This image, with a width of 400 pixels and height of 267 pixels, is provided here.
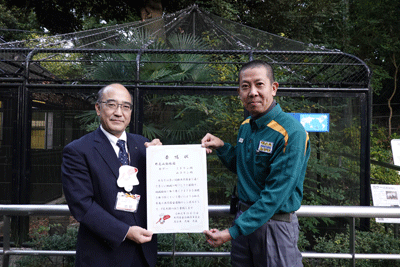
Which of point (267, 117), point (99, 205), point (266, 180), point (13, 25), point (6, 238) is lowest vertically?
point (6, 238)

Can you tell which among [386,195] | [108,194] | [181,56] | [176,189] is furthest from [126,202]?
[181,56]

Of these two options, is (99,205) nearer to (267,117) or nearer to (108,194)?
(108,194)

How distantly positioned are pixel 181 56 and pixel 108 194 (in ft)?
15.0

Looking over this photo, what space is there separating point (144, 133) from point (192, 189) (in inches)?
125

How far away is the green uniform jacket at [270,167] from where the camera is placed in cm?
165

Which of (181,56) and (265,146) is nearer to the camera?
(265,146)

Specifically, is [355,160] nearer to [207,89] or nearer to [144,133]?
[207,89]

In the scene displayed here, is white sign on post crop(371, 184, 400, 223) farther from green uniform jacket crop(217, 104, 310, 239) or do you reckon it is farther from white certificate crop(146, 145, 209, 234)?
white certificate crop(146, 145, 209, 234)

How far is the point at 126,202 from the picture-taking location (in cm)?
171

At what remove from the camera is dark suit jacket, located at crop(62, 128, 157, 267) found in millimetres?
1624

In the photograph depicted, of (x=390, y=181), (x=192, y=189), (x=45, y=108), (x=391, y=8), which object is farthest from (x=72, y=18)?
(x=391, y=8)

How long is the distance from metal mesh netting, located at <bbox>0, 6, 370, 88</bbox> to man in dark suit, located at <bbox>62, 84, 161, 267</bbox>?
294cm

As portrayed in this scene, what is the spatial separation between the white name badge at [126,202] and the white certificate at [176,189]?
8 cm

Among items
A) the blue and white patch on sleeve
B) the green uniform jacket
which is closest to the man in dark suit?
the green uniform jacket
